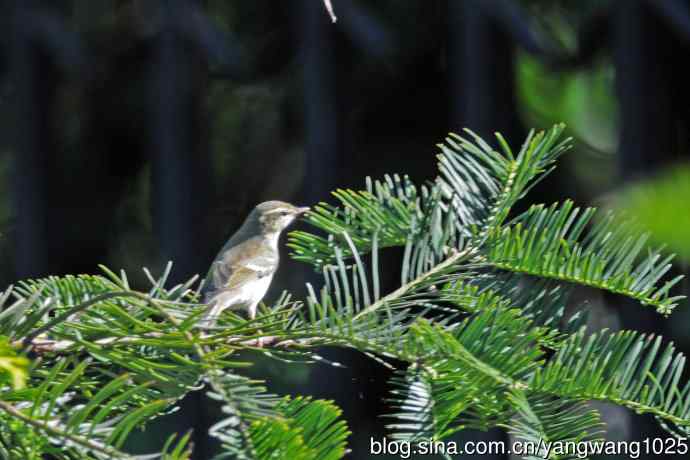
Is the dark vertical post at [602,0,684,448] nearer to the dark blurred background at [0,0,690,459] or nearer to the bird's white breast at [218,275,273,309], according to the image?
the dark blurred background at [0,0,690,459]

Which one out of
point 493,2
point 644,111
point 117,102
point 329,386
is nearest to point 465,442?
point 329,386

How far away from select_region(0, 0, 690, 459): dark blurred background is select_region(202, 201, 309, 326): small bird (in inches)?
8.7

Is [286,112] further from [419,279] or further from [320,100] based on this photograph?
[419,279]

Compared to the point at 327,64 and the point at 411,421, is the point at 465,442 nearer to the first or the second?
the point at 327,64

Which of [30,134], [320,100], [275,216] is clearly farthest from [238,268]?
[30,134]

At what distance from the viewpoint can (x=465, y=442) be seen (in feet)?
5.27

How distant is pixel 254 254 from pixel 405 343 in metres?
0.87

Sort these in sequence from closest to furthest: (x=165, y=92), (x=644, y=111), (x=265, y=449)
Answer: (x=265, y=449), (x=644, y=111), (x=165, y=92)

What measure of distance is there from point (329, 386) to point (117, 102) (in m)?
0.81

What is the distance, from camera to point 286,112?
1.89 metres

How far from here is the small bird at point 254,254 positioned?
121cm

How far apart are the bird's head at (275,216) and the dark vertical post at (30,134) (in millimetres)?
807

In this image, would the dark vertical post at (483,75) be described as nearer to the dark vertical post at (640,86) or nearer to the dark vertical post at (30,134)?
the dark vertical post at (640,86)

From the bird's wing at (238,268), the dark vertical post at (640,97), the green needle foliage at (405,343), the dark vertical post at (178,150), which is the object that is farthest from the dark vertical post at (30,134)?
the green needle foliage at (405,343)
